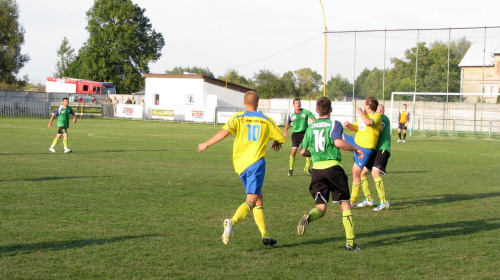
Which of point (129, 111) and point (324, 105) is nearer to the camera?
point (324, 105)

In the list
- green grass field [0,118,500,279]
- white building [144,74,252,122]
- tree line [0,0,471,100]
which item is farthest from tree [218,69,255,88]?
green grass field [0,118,500,279]

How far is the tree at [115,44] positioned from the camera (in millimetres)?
74125

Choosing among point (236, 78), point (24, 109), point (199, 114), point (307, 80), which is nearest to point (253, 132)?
point (199, 114)

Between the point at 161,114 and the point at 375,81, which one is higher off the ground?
the point at 375,81

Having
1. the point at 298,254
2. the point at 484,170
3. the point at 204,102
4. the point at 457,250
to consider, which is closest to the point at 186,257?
the point at 298,254

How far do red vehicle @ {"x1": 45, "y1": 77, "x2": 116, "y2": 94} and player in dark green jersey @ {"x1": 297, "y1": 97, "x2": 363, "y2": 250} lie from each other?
55.6 meters

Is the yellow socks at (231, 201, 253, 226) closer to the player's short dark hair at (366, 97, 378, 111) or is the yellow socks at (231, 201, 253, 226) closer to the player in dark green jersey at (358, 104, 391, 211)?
the player's short dark hair at (366, 97, 378, 111)

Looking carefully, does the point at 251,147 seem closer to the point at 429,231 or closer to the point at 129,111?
the point at 429,231

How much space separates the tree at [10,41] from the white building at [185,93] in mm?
25099

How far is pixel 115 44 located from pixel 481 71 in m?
49.7

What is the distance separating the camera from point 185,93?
173 ft

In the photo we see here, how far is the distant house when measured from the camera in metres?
38.4

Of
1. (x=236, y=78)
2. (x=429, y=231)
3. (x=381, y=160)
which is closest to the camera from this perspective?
(x=429, y=231)

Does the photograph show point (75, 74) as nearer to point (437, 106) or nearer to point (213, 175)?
point (437, 106)
